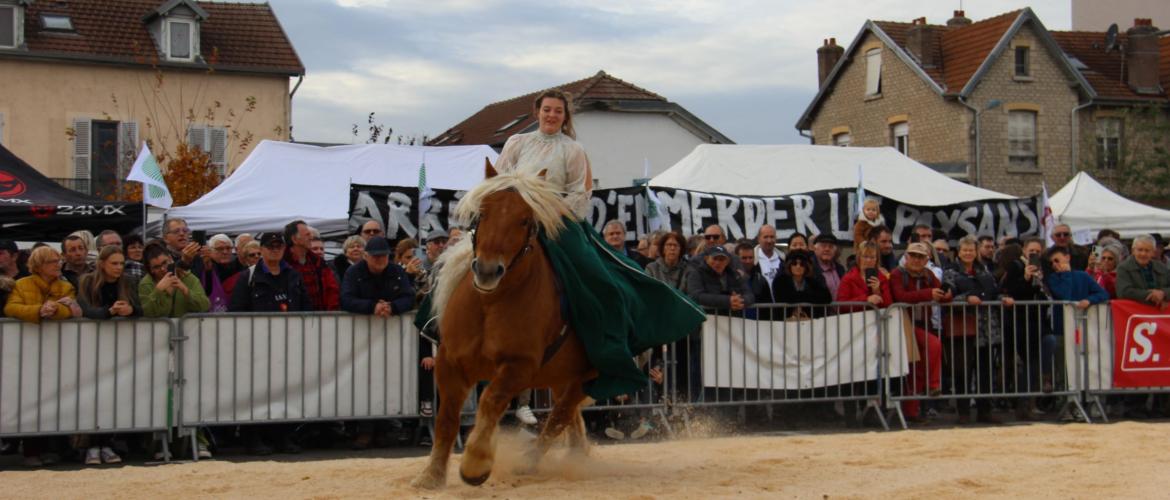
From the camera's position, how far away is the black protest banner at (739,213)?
49.6 feet

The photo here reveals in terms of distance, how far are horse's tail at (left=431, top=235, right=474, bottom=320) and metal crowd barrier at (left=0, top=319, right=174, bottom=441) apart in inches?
128

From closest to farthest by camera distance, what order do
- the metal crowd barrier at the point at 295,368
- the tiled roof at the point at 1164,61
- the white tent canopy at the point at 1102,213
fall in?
the metal crowd barrier at the point at 295,368
the white tent canopy at the point at 1102,213
the tiled roof at the point at 1164,61

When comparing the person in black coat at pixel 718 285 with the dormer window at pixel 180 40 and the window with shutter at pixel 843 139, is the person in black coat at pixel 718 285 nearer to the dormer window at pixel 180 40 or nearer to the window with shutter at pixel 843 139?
the dormer window at pixel 180 40

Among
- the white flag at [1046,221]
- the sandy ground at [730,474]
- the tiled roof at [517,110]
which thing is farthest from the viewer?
the tiled roof at [517,110]

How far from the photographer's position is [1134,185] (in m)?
38.7

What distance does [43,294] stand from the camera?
31.3ft

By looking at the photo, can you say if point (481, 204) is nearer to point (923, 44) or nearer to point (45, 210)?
Answer: point (45, 210)

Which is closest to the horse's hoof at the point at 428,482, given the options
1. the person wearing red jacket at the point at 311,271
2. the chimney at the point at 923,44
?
the person wearing red jacket at the point at 311,271

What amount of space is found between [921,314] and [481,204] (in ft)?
22.3

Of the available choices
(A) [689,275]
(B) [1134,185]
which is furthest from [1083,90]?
(A) [689,275]

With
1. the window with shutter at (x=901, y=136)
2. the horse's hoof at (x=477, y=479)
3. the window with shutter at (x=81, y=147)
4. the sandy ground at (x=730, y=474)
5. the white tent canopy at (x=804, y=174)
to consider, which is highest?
the window with shutter at (x=901, y=136)

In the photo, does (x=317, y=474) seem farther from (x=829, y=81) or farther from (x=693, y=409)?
(x=829, y=81)

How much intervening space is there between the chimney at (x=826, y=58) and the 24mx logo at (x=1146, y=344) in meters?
33.2

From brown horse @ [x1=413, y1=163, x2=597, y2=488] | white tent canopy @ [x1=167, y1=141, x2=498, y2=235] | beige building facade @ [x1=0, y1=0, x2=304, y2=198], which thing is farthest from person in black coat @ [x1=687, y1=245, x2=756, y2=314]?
beige building facade @ [x1=0, y1=0, x2=304, y2=198]
